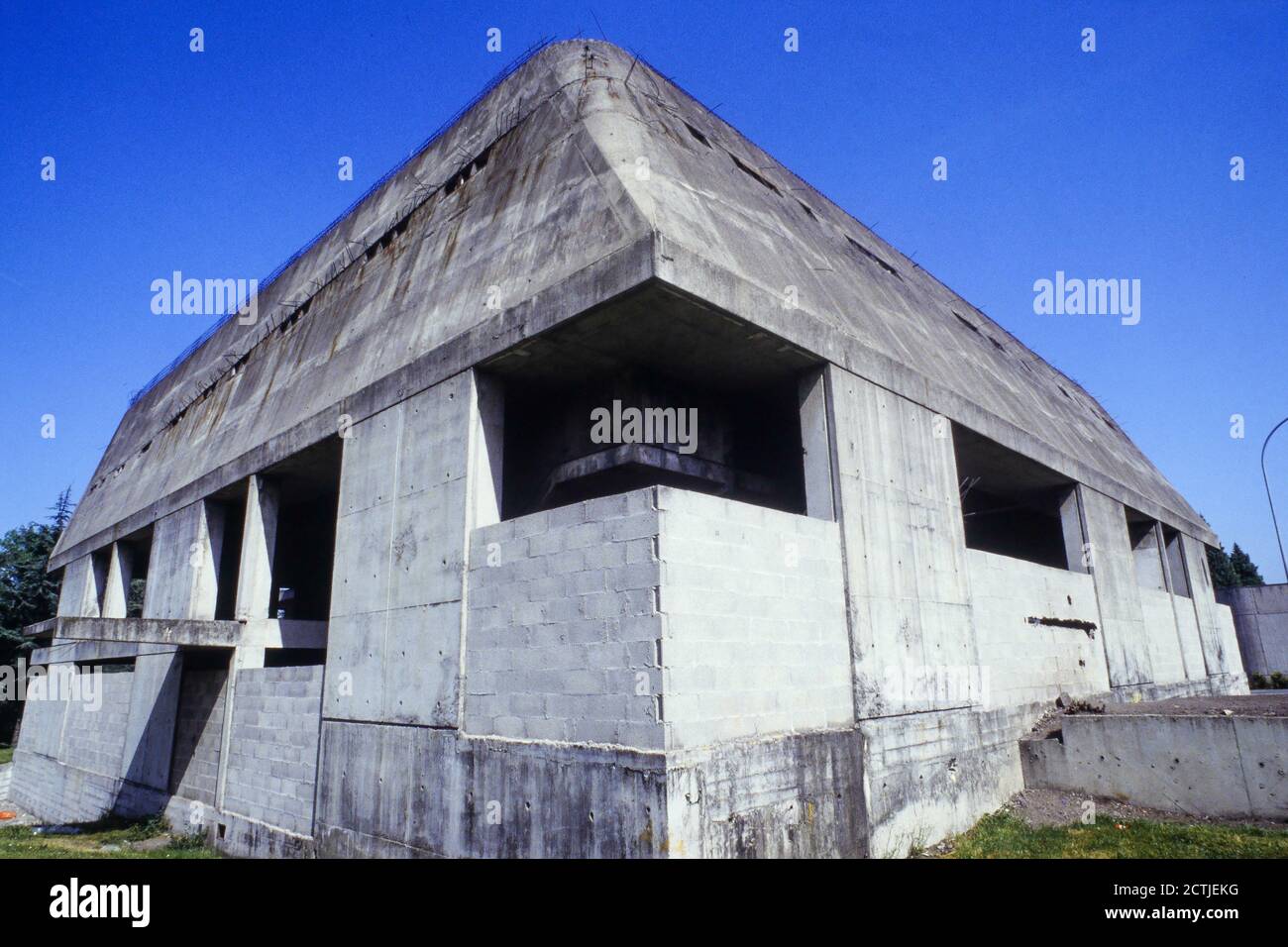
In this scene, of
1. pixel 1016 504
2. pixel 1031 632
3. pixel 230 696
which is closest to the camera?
pixel 1031 632

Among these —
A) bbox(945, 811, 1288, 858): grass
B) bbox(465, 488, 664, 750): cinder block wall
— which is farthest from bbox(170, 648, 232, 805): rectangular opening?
bbox(945, 811, 1288, 858): grass

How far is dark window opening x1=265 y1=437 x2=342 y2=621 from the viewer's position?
41.8ft

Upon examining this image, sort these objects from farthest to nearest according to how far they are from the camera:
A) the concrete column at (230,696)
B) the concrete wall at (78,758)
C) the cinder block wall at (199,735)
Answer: the concrete wall at (78,758) → the cinder block wall at (199,735) → the concrete column at (230,696)

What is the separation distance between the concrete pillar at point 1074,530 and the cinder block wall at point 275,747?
42.8ft

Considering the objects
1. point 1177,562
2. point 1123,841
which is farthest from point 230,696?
point 1177,562

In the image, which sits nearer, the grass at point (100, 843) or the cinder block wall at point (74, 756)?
the grass at point (100, 843)

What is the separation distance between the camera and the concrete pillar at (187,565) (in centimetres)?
1445

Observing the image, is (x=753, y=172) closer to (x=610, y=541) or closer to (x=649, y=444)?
(x=649, y=444)

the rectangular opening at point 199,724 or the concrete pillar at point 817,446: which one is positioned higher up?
the concrete pillar at point 817,446

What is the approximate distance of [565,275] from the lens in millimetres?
8297

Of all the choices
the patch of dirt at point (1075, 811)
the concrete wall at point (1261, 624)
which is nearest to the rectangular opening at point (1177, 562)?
the concrete wall at point (1261, 624)

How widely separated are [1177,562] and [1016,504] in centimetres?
775

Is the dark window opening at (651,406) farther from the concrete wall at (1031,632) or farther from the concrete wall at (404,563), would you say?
the concrete wall at (1031,632)

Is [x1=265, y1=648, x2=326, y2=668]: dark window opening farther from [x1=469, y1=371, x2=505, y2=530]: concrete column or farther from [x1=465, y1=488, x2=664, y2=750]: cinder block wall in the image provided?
[x1=465, y1=488, x2=664, y2=750]: cinder block wall
